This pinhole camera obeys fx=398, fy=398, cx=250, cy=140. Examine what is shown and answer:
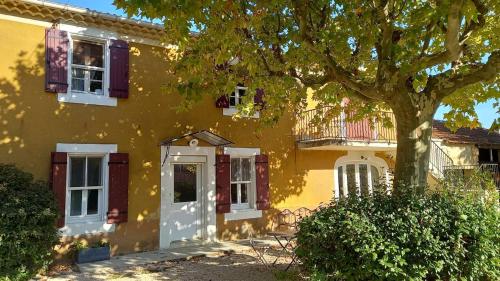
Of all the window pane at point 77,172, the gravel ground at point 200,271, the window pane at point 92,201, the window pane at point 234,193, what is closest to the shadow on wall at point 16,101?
the window pane at point 77,172

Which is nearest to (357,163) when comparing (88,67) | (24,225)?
(88,67)

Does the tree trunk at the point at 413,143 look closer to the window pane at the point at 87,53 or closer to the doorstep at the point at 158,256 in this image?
the doorstep at the point at 158,256

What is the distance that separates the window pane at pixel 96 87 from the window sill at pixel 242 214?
4.72 meters

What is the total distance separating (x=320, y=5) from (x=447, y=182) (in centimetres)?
385

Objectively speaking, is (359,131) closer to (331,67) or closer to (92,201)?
(331,67)

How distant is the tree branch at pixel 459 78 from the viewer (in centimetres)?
676

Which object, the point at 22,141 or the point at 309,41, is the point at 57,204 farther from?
the point at 309,41

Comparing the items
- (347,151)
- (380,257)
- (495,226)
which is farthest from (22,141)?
(347,151)

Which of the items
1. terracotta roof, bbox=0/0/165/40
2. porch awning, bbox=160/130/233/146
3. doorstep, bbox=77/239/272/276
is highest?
terracotta roof, bbox=0/0/165/40

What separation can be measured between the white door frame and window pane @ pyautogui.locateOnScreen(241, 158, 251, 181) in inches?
49.9

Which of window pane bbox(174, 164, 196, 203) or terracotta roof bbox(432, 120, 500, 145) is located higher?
terracotta roof bbox(432, 120, 500, 145)

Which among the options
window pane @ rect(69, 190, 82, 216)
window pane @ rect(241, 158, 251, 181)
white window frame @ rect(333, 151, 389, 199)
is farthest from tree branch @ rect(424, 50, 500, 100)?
window pane @ rect(69, 190, 82, 216)

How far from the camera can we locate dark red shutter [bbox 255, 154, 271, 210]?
1189 centimetres

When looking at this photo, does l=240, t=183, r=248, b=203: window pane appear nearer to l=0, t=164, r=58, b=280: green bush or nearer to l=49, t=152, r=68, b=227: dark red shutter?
l=49, t=152, r=68, b=227: dark red shutter
